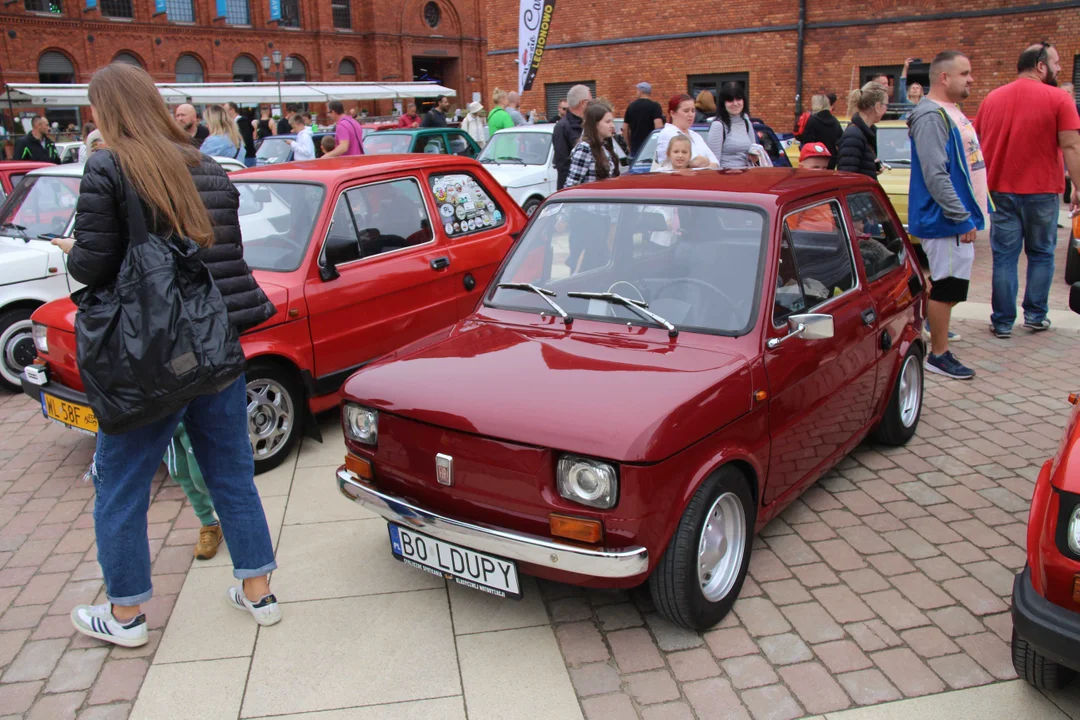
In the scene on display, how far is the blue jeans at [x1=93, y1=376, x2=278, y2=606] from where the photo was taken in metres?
3.19

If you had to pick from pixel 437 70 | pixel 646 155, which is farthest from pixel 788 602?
pixel 437 70

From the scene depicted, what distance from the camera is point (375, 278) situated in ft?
18.1

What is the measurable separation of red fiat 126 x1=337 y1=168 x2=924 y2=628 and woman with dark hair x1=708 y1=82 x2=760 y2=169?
12.9 ft

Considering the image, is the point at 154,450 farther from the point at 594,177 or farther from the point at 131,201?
the point at 594,177

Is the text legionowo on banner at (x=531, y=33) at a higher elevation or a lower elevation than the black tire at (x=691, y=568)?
higher

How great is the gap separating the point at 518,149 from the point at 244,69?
1569 inches

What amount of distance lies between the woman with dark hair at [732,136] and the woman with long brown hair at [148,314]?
5886 mm

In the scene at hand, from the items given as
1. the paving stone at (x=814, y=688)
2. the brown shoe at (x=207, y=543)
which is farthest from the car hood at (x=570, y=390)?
the brown shoe at (x=207, y=543)

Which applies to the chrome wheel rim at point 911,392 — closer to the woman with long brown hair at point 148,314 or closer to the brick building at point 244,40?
the woman with long brown hair at point 148,314

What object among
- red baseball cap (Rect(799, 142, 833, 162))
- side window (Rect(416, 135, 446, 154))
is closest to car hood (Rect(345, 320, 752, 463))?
red baseball cap (Rect(799, 142, 833, 162))

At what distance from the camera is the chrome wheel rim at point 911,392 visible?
5.15 m

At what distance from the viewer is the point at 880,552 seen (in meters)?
4.04

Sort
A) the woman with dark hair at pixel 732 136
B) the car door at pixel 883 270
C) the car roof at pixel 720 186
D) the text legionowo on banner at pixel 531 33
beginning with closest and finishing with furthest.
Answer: the car roof at pixel 720 186 < the car door at pixel 883 270 < the woman with dark hair at pixel 732 136 < the text legionowo on banner at pixel 531 33

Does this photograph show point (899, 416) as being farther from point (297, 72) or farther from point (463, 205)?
point (297, 72)
